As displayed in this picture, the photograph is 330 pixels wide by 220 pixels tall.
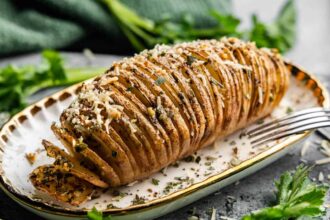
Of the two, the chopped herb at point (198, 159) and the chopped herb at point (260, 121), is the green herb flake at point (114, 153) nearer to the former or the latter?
the chopped herb at point (198, 159)

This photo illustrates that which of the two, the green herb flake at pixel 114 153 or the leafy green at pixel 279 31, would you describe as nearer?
the green herb flake at pixel 114 153

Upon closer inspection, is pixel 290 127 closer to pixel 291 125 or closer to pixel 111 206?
pixel 291 125

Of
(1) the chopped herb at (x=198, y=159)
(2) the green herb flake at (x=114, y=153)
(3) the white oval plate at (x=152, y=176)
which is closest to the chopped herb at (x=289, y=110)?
(3) the white oval plate at (x=152, y=176)

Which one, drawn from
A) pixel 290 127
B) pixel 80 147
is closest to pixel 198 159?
pixel 290 127

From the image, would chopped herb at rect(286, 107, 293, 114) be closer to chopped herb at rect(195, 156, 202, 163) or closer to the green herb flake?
chopped herb at rect(195, 156, 202, 163)

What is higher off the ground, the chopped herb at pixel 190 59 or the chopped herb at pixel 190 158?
the chopped herb at pixel 190 59

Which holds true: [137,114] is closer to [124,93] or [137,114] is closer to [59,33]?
[124,93]
